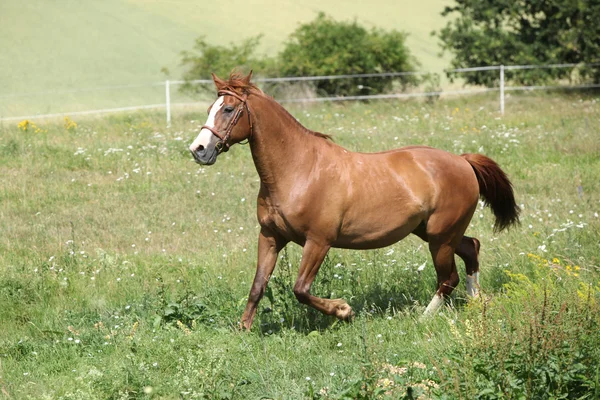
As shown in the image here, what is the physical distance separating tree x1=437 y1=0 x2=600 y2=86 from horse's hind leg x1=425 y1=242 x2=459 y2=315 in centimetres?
1673

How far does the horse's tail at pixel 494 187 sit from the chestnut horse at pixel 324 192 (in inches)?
19.5

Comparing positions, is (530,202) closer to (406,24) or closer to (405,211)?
(405,211)

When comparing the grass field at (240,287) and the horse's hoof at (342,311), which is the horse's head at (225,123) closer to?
the grass field at (240,287)

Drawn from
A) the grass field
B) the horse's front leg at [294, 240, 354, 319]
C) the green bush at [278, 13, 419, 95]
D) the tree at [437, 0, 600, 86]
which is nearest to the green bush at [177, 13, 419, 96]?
the green bush at [278, 13, 419, 95]

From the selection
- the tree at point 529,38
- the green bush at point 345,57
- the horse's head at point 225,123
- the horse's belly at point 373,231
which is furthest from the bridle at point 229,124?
the tree at point 529,38

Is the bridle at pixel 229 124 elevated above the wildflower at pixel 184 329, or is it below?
above

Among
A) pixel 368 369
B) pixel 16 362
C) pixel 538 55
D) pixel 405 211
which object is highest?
pixel 538 55

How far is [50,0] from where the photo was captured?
38.1 metres

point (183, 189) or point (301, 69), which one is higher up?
point (301, 69)

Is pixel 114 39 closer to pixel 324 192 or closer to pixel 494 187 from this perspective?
pixel 494 187

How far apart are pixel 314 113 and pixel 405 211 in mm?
12430

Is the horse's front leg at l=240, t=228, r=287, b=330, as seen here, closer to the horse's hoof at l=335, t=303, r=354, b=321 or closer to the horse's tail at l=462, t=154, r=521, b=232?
the horse's hoof at l=335, t=303, r=354, b=321

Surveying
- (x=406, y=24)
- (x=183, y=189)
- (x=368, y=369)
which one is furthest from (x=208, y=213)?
(x=406, y=24)

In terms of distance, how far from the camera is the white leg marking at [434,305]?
292 inches
